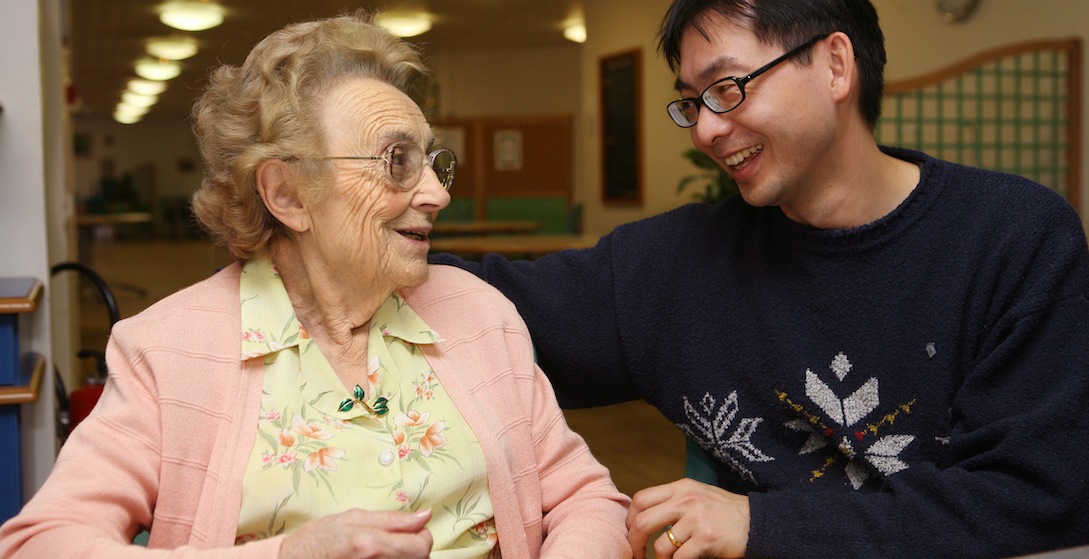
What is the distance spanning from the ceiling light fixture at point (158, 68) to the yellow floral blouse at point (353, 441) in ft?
36.9

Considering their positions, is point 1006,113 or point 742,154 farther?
point 1006,113

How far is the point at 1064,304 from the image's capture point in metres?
1.17

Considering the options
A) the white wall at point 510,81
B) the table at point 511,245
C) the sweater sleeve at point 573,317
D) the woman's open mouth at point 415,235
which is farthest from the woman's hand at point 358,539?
the white wall at point 510,81

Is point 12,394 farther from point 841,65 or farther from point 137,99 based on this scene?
point 137,99

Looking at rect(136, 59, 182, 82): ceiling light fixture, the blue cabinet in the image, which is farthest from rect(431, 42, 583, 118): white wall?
the blue cabinet

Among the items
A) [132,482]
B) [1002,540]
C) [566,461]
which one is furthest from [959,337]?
[132,482]

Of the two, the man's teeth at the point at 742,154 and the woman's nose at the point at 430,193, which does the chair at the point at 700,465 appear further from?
the woman's nose at the point at 430,193

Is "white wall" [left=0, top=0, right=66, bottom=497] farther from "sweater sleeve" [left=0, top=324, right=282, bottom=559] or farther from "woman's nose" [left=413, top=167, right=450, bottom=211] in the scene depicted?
"woman's nose" [left=413, top=167, right=450, bottom=211]

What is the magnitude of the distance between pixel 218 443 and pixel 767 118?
95 cm

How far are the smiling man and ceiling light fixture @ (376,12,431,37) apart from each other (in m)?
7.11

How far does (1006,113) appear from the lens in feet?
13.4

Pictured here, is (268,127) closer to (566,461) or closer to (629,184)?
(566,461)

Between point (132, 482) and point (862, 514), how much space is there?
974 mm

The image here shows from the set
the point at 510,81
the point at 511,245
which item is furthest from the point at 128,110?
the point at 511,245
